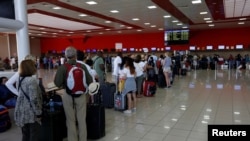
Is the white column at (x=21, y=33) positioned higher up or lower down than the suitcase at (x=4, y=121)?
higher up

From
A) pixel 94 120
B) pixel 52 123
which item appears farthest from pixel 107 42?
pixel 52 123

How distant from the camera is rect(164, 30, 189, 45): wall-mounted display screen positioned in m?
18.4

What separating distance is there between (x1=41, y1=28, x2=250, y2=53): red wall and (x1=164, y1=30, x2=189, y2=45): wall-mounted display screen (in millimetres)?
1542

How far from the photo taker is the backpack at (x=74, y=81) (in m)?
3.09

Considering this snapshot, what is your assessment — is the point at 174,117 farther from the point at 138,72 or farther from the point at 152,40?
the point at 152,40

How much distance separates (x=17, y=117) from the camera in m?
2.77

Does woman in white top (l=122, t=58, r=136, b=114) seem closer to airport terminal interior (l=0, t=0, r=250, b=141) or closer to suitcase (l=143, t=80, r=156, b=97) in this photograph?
airport terminal interior (l=0, t=0, r=250, b=141)

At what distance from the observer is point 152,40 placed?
21.4 meters

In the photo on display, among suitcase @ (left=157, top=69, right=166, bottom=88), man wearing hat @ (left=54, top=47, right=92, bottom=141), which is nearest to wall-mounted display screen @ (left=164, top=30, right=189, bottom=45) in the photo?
suitcase @ (left=157, top=69, right=166, bottom=88)

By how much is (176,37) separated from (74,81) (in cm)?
1677

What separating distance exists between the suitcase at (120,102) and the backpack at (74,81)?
239 cm

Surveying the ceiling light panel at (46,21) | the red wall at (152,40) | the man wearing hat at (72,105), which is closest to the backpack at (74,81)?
the man wearing hat at (72,105)

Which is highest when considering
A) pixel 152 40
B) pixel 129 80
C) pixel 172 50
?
pixel 152 40

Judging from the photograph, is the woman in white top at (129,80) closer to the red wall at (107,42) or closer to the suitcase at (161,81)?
the suitcase at (161,81)
